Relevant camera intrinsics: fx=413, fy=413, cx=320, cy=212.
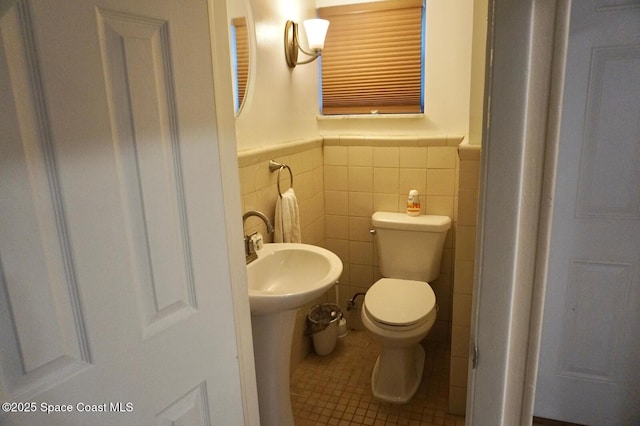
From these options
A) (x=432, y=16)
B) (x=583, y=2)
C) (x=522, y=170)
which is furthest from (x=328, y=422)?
(x=432, y=16)

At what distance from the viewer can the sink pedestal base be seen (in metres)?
1.60

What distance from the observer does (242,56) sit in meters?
1.84

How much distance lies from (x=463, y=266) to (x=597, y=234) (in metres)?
0.53

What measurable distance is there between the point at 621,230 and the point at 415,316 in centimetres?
92

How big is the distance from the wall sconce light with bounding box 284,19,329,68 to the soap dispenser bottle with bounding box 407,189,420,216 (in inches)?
37.0

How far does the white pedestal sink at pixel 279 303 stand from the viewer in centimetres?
146

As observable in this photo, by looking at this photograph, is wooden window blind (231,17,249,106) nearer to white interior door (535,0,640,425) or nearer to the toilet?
the toilet

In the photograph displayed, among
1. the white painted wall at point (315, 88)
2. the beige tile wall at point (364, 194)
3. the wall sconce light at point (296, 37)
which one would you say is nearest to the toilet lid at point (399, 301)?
the beige tile wall at point (364, 194)

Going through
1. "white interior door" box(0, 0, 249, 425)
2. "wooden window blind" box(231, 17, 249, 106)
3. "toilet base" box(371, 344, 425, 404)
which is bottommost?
"toilet base" box(371, 344, 425, 404)

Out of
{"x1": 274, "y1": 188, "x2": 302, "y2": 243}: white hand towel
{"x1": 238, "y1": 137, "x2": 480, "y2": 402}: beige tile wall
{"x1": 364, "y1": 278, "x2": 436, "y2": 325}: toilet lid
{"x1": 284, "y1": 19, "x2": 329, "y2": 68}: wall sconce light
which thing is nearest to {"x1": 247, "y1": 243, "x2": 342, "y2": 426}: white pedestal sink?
{"x1": 274, "y1": 188, "x2": 302, "y2": 243}: white hand towel

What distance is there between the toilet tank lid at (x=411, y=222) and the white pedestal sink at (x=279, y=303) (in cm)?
74

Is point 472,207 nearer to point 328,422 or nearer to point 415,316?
point 415,316

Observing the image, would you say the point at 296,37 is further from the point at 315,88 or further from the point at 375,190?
the point at 375,190

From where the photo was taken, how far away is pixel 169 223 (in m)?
0.84
